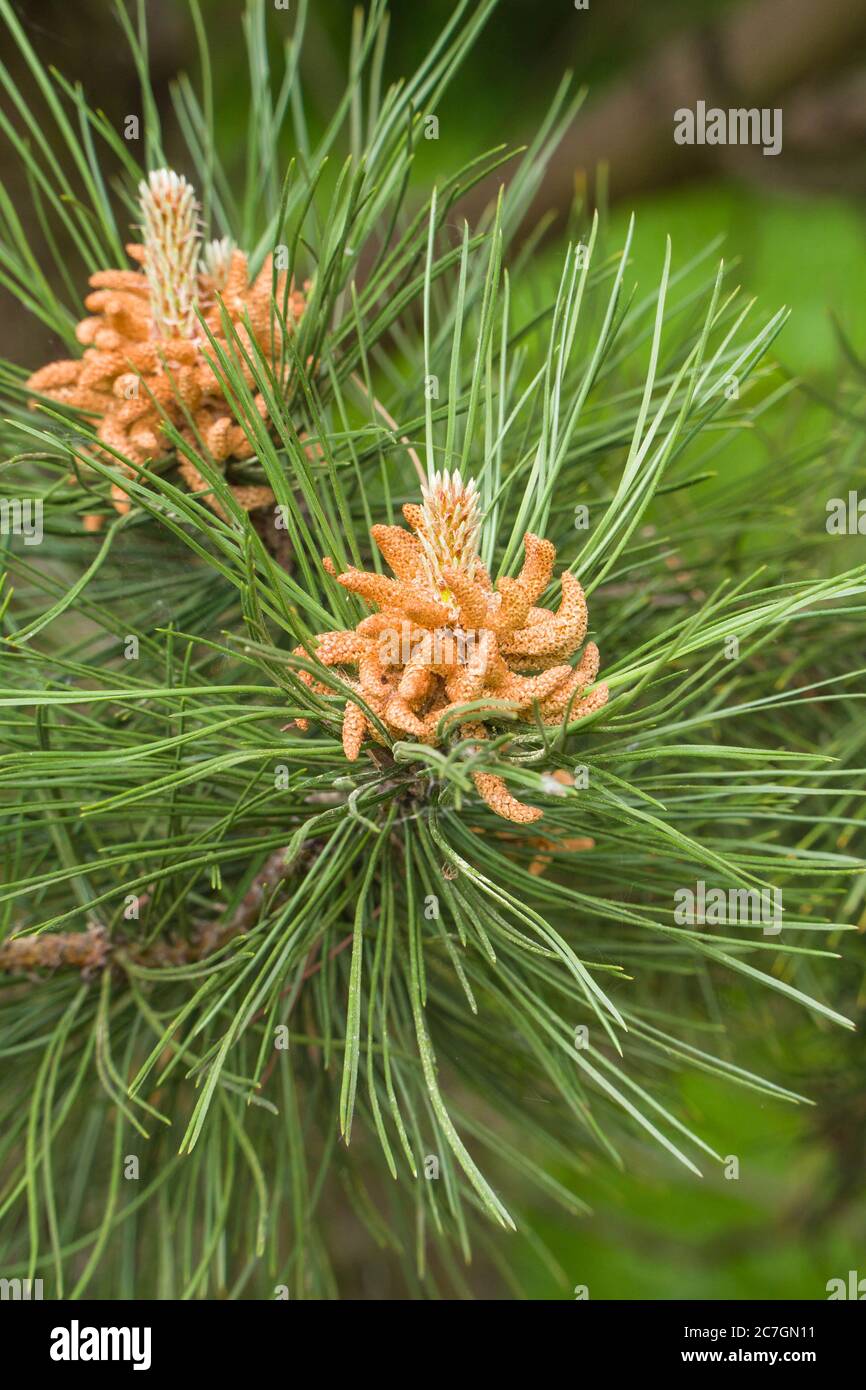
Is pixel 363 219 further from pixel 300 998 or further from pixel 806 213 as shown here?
pixel 806 213
